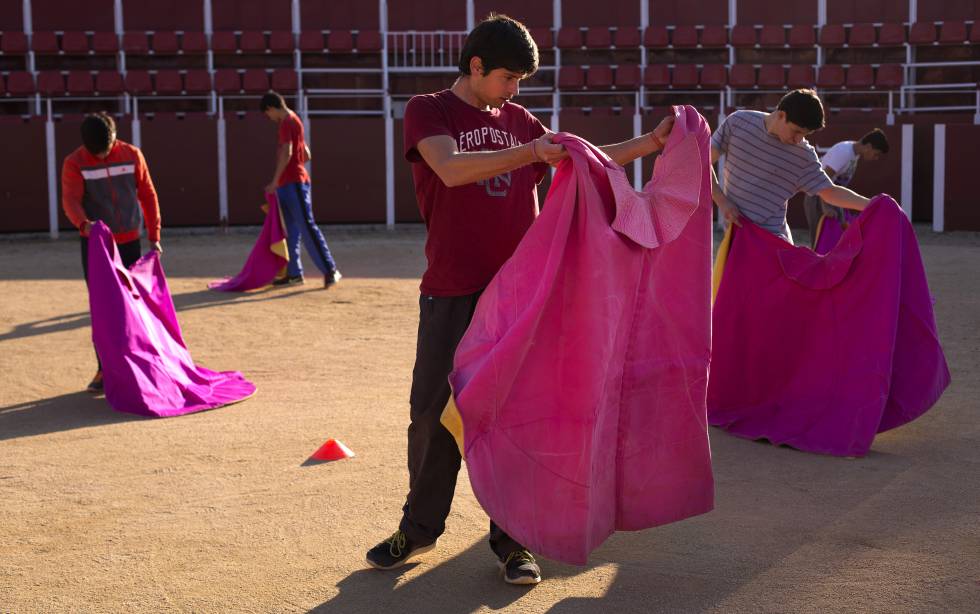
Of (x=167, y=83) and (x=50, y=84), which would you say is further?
(x=167, y=83)

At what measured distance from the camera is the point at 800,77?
1631cm

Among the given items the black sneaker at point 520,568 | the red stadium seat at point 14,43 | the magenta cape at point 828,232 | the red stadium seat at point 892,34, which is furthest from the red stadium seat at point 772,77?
the black sneaker at point 520,568

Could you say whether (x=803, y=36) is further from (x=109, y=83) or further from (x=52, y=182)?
(x=52, y=182)

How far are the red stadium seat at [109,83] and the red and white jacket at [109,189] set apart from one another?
1047 cm

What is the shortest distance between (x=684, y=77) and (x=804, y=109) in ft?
39.6

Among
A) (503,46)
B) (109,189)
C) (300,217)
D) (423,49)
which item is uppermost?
(423,49)

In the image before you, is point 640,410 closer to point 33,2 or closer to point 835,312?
point 835,312

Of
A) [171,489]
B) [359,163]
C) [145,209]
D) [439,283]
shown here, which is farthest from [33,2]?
[439,283]

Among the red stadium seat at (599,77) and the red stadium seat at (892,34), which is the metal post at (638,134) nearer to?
the red stadium seat at (599,77)

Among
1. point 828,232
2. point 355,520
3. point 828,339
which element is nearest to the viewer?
point 355,520

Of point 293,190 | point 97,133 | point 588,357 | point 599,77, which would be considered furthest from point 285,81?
point 588,357

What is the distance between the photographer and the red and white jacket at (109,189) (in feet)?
19.8

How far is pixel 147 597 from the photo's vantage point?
3.08 m

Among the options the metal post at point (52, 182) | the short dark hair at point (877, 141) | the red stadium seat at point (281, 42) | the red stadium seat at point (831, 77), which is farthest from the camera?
the red stadium seat at point (281, 42)
